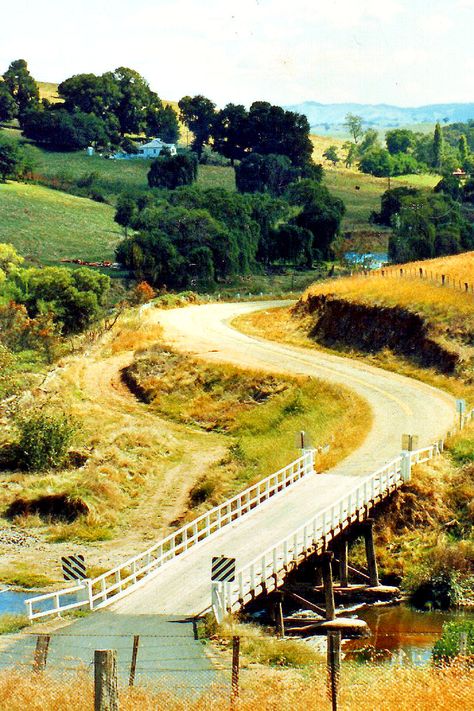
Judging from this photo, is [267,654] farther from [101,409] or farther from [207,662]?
[101,409]

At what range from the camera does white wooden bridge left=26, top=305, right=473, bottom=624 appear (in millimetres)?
30500

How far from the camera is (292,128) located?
631ft

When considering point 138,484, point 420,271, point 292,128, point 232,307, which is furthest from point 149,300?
point 292,128

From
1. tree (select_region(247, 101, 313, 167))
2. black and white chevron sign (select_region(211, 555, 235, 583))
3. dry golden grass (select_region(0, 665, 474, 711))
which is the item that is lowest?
black and white chevron sign (select_region(211, 555, 235, 583))

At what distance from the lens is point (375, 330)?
68.1 metres

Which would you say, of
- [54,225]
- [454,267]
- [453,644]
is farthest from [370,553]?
[54,225]

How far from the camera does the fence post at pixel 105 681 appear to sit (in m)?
19.3

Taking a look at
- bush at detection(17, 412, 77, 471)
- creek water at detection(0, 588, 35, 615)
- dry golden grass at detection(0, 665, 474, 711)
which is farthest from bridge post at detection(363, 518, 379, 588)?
bush at detection(17, 412, 77, 471)

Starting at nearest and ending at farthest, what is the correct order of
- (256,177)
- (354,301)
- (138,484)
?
(138,484)
(354,301)
(256,177)

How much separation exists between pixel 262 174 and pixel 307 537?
480ft

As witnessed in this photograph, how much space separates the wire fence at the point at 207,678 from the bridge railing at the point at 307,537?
4.65ft

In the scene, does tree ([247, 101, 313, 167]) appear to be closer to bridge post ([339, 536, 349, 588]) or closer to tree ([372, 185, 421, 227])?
tree ([372, 185, 421, 227])

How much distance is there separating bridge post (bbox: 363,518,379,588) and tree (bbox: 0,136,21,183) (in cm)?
13702

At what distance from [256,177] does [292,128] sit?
1990 centimetres
